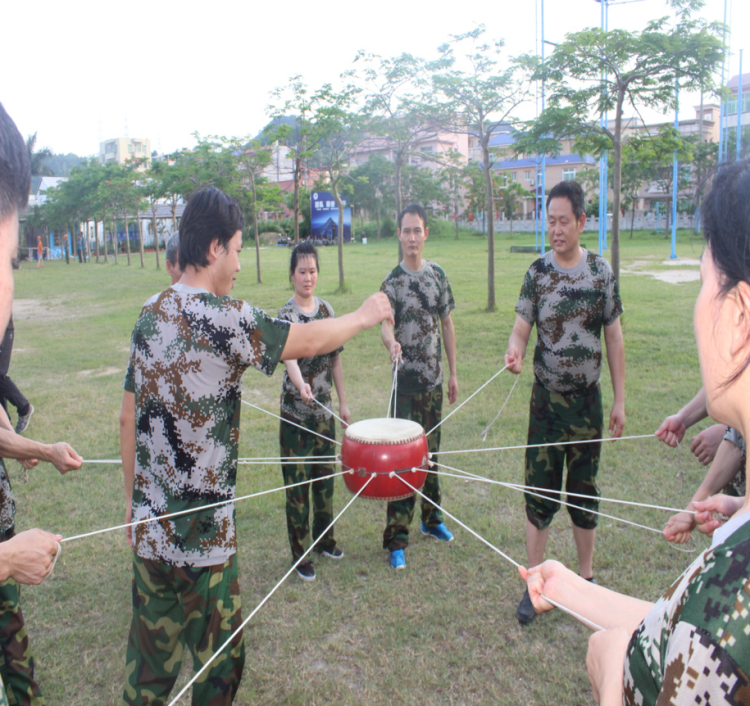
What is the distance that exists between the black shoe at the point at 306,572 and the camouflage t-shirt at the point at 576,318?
6.31 ft

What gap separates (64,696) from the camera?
9.59 feet

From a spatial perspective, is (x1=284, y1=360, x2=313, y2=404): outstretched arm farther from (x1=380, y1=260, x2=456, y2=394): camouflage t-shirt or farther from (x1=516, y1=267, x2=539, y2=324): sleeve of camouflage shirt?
(x1=516, y1=267, x2=539, y2=324): sleeve of camouflage shirt

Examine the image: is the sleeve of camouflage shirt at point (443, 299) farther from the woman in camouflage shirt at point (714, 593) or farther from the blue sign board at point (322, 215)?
the blue sign board at point (322, 215)

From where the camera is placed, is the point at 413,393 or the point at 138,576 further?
the point at 413,393

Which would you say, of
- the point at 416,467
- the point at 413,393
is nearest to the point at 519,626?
the point at 416,467

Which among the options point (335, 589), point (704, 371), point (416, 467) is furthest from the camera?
point (335, 589)

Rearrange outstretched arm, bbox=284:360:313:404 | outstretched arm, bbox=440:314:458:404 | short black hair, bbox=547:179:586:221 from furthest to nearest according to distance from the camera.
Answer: outstretched arm, bbox=440:314:458:404, outstretched arm, bbox=284:360:313:404, short black hair, bbox=547:179:586:221

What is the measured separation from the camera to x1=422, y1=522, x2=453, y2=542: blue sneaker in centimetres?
435

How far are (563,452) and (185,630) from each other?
2319 millimetres

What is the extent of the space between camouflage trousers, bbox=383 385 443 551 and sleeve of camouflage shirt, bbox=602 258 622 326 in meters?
1.29

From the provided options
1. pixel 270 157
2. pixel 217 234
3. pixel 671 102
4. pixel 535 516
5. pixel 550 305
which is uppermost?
pixel 270 157

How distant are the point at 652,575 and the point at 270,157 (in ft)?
61.9

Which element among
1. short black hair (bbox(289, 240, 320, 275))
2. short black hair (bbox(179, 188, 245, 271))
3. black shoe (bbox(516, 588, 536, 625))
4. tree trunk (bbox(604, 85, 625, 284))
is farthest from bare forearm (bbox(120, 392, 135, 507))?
tree trunk (bbox(604, 85, 625, 284))

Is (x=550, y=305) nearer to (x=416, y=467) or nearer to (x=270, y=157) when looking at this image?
(x=416, y=467)
